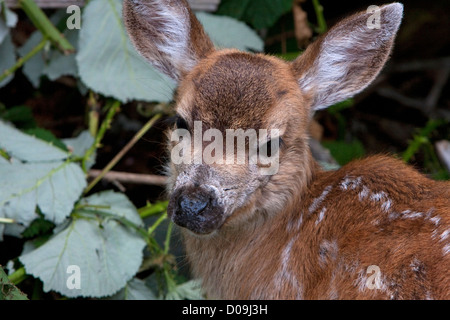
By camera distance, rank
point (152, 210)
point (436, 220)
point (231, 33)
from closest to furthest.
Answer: point (436, 220) < point (152, 210) < point (231, 33)

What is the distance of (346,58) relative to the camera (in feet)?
13.5

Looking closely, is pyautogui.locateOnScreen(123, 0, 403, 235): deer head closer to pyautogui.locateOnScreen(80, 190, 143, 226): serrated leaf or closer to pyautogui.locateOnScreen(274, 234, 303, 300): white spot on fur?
pyautogui.locateOnScreen(274, 234, 303, 300): white spot on fur

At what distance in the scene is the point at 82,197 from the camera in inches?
187

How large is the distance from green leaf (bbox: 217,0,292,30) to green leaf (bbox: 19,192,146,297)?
1.90 m

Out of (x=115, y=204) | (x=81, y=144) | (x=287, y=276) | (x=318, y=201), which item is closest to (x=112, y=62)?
(x=81, y=144)

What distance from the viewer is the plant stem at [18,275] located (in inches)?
167

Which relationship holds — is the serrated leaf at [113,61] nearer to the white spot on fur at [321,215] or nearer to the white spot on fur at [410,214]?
the white spot on fur at [321,215]

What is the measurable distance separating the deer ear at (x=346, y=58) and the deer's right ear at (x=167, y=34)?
24.6 inches

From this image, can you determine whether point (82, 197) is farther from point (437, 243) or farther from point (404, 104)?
point (404, 104)

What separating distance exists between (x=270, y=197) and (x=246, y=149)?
15.5 inches

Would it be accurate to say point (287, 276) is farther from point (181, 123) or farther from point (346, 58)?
point (346, 58)

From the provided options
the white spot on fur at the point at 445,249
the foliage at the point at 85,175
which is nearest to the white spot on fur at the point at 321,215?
the white spot on fur at the point at 445,249

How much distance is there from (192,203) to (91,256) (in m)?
1.25

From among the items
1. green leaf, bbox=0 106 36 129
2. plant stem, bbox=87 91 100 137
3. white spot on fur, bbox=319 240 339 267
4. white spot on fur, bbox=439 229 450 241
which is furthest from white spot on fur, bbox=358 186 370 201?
green leaf, bbox=0 106 36 129
